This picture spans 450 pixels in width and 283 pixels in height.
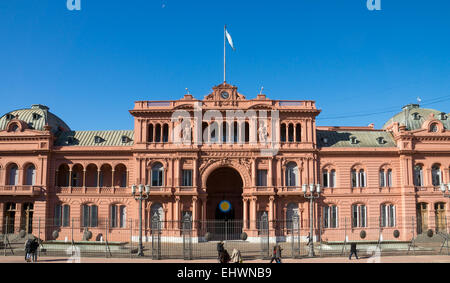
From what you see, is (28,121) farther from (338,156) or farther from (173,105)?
(338,156)

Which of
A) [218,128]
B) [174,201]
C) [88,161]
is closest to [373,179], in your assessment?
[218,128]

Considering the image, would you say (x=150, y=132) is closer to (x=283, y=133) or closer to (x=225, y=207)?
(x=225, y=207)

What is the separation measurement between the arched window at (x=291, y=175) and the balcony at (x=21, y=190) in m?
30.4

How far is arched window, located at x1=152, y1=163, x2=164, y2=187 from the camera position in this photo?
2007 inches

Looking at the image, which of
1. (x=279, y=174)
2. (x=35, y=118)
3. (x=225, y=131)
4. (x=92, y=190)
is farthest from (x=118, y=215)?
(x=279, y=174)

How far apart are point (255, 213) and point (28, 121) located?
32093mm

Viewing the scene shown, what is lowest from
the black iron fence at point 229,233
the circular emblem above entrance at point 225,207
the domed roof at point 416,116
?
the black iron fence at point 229,233

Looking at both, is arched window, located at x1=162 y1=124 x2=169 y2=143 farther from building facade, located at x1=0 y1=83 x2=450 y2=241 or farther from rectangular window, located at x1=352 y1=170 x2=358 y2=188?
rectangular window, located at x1=352 y1=170 x2=358 y2=188

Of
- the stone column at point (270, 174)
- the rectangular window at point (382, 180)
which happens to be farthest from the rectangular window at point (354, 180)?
the stone column at point (270, 174)

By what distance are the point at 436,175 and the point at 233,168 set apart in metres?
25.9

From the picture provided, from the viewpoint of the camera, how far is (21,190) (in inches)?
2000

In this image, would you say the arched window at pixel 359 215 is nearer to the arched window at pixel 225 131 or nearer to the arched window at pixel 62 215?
the arched window at pixel 225 131

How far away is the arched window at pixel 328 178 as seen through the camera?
51719 millimetres

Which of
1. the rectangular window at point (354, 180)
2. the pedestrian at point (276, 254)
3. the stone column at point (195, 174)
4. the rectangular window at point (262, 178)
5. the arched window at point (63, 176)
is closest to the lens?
the pedestrian at point (276, 254)
